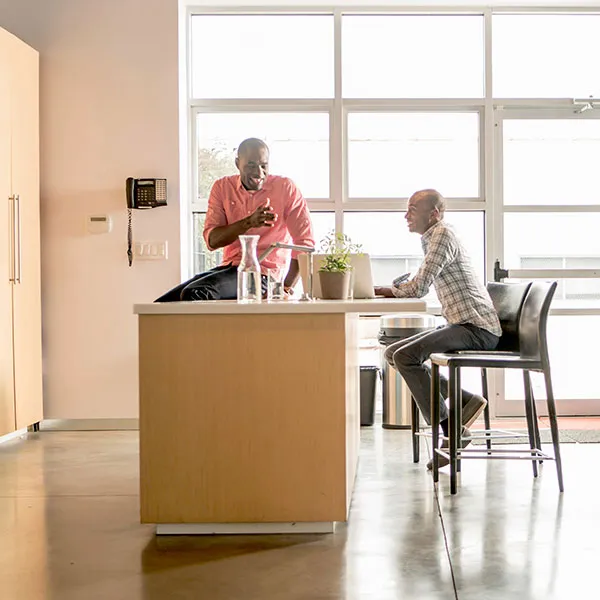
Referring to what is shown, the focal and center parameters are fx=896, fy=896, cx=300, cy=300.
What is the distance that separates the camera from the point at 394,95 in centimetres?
573

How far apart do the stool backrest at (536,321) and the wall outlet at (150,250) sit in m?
2.39

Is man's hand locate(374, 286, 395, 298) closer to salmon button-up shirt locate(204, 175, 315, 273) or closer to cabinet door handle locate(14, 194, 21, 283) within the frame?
salmon button-up shirt locate(204, 175, 315, 273)

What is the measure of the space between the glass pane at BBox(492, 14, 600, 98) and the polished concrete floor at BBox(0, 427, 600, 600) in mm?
2709

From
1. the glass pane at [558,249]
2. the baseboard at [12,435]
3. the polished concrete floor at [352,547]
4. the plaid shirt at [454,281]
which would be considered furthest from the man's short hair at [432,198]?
the baseboard at [12,435]

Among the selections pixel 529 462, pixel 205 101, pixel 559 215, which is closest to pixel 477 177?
pixel 559 215

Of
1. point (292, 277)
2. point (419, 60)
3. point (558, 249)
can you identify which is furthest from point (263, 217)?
point (558, 249)

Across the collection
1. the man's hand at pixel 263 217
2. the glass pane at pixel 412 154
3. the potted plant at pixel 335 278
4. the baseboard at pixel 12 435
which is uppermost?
the glass pane at pixel 412 154

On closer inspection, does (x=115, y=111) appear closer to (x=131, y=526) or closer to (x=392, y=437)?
(x=392, y=437)

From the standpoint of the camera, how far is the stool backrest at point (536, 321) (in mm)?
3611

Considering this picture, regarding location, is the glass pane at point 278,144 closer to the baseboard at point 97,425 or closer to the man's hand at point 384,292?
the baseboard at point 97,425

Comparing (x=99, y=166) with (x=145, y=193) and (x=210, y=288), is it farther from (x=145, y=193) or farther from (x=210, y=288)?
(x=210, y=288)

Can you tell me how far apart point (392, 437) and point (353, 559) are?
2389mm

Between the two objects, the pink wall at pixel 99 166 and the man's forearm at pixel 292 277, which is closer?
the man's forearm at pixel 292 277

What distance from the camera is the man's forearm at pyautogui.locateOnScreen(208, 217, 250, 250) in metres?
3.87
